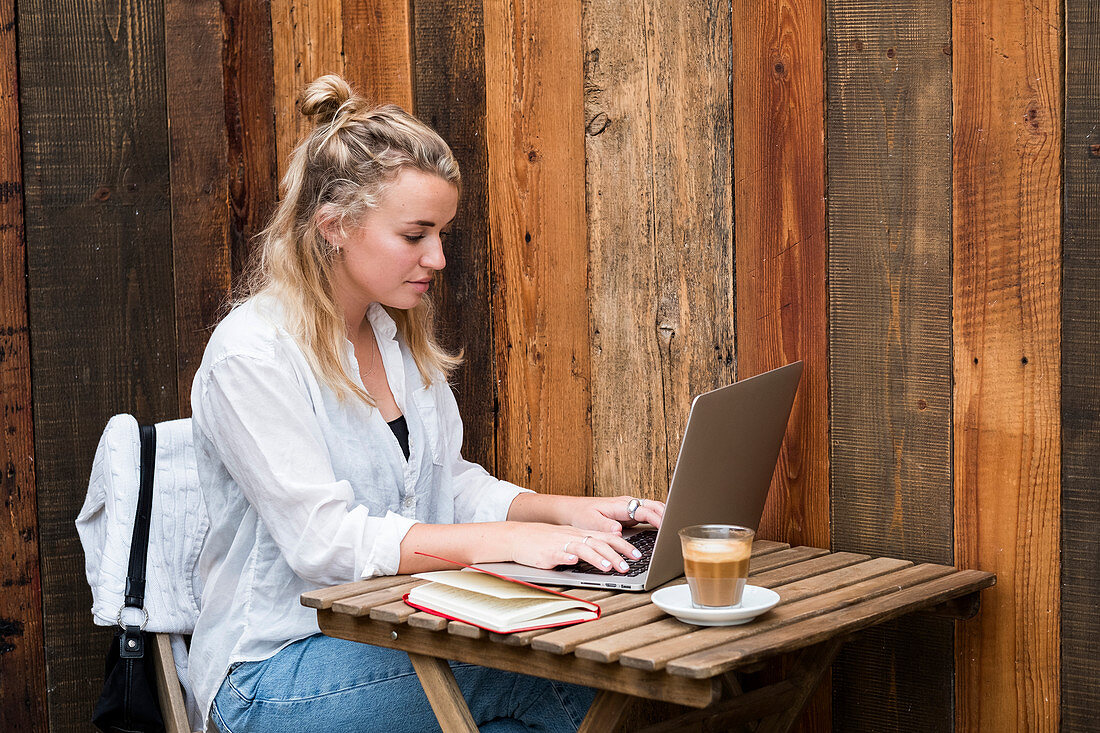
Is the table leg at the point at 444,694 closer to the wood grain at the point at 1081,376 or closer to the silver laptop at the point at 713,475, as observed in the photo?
the silver laptop at the point at 713,475

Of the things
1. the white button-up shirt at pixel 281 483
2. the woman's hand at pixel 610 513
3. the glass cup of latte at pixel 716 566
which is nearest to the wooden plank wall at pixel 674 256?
the woman's hand at pixel 610 513

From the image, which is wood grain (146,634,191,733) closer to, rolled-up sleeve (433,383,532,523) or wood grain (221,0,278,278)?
rolled-up sleeve (433,383,532,523)

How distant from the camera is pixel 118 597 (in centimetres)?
209

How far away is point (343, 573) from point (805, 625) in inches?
28.5

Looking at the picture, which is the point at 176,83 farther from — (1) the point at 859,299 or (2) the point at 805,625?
(2) the point at 805,625

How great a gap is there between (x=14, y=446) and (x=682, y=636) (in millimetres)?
1524

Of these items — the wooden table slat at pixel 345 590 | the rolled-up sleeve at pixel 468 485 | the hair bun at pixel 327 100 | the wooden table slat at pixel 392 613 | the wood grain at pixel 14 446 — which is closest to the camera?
the wooden table slat at pixel 392 613

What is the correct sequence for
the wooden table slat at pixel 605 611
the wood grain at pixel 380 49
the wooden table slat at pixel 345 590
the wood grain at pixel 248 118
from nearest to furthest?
the wooden table slat at pixel 605 611 → the wooden table slat at pixel 345 590 → the wood grain at pixel 380 49 → the wood grain at pixel 248 118

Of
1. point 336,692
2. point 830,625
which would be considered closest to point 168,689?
point 336,692

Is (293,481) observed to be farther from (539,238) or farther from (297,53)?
(297,53)

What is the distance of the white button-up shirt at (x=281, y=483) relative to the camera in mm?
1808

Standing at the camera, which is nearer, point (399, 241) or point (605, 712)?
point (605, 712)

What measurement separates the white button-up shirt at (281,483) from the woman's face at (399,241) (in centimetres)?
13

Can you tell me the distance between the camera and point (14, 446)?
2.34 meters
